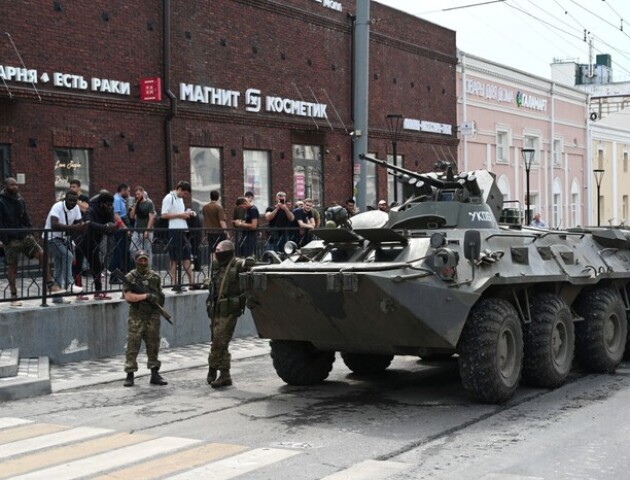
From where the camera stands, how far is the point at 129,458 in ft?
25.4

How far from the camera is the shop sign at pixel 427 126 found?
1241 inches

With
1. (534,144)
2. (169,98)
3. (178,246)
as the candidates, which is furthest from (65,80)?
(534,144)

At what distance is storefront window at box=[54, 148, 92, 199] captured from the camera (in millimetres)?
19500

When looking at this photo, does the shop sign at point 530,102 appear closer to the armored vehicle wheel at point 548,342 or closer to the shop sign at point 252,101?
the shop sign at point 252,101

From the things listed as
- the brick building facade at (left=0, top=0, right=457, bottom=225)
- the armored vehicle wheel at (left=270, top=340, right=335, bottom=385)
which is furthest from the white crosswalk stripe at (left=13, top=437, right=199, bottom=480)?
the brick building facade at (left=0, top=0, right=457, bottom=225)

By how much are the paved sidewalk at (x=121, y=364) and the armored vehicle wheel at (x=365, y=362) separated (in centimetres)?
221

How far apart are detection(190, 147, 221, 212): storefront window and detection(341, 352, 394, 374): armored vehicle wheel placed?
11646mm

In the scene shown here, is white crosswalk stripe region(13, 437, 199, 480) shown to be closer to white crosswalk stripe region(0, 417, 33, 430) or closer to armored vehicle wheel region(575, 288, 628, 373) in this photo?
white crosswalk stripe region(0, 417, 33, 430)

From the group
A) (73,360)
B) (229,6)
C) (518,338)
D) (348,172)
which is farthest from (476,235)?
(348,172)

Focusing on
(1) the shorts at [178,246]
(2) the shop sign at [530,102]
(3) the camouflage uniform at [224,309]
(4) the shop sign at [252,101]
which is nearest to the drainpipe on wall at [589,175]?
(2) the shop sign at [530,102]

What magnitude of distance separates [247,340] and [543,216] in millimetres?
28610

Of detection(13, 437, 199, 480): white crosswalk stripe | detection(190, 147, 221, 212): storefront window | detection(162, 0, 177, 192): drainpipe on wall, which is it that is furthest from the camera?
detection(190, 147, 221, 212): storefront window

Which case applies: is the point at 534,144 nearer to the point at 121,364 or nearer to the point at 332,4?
the point at 332,4

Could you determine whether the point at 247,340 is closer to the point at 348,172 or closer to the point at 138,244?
the point at 138,244
